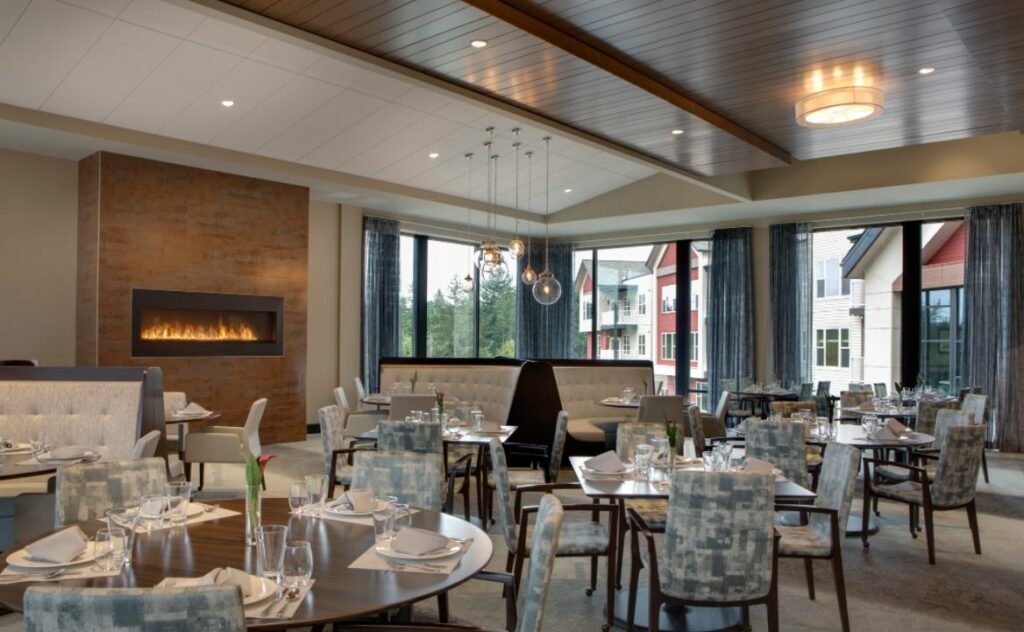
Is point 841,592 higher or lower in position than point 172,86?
lower

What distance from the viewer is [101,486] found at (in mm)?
2812

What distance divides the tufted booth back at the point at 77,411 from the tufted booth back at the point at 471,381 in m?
3.29

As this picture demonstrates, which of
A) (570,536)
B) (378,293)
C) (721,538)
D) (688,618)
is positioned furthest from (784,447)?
(378,293)

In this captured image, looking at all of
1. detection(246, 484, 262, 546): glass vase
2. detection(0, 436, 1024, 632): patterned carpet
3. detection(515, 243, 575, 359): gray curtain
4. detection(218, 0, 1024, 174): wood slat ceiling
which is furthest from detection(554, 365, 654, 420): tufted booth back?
detection(246, 484, 262, 546): glass vase

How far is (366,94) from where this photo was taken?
7160mm

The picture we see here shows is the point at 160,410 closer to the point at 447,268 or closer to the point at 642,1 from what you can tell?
the point at 642,1

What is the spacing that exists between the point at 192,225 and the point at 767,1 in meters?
6.69

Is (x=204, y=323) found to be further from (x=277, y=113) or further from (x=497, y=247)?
(x=497, y=247)

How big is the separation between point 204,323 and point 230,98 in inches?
121

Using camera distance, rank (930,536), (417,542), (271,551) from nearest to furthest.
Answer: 1. (271,551)
2. (417,542)
3. (930,536)

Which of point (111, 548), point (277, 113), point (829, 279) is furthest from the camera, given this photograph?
point (829, 279)

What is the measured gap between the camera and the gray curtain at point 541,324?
13.3m

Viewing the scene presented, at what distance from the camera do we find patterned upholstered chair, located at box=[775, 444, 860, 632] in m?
3.38

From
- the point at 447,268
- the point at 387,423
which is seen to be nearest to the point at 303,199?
the point at 447,268
